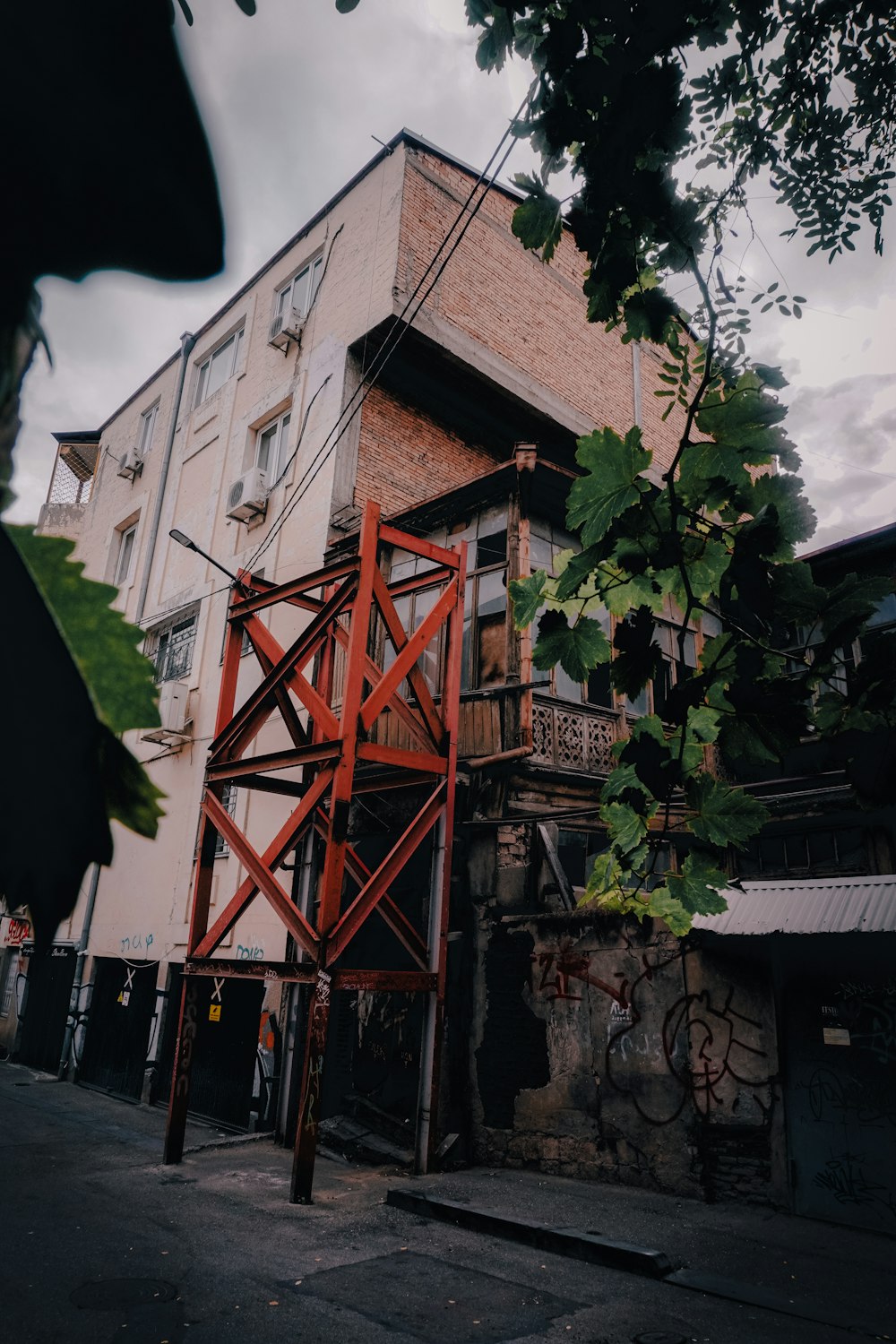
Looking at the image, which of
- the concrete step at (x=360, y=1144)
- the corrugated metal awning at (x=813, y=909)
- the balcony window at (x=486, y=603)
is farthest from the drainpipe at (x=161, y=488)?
the concrete step at (x=360, y=1144)

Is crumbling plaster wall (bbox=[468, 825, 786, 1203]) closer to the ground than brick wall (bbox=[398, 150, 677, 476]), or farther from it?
closer to the ground

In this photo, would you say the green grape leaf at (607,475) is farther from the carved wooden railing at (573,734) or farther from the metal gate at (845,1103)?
the carved wooden railing at (573,734)

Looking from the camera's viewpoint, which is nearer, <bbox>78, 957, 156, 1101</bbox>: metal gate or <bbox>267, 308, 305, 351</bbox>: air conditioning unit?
<bbox>78, 957, 156, 1101</bbox>: metal gate

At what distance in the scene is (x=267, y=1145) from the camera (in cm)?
991

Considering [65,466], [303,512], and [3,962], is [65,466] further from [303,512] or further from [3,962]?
[3,962]

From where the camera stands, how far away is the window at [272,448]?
13422 millimetres

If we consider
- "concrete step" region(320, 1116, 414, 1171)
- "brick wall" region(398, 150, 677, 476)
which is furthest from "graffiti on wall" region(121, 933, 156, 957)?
"brick wall" region(398, 150, 677, 476)

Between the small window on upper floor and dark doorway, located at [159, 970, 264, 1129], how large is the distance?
10513mm

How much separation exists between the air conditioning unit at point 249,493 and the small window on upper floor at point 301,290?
3153 mm

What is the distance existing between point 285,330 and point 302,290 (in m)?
1.49

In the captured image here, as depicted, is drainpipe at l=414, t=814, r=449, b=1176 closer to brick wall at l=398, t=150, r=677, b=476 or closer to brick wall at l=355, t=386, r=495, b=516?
brick wall at l=355, t=386, r=495, b=516

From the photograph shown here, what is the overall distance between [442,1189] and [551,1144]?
47.9 inches

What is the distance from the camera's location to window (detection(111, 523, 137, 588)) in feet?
6.00

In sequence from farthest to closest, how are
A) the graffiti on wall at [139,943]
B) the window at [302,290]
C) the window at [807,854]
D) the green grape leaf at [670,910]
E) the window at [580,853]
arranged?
1. the window at [302,290]
2. the graffiti on wall at [139,943]
3. the window at [580,853]
4. the window at [807,854]
5. the green grape leaf at [670,910]
